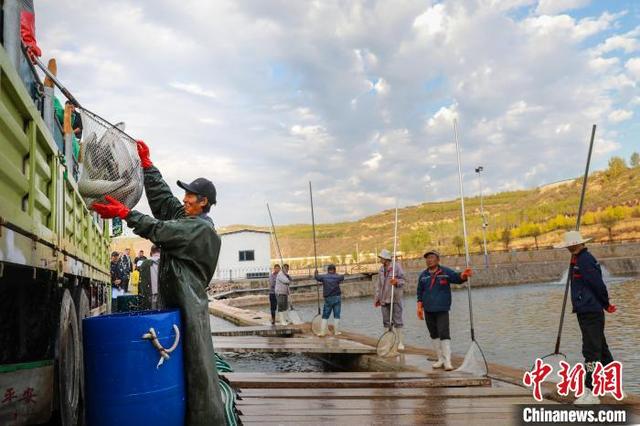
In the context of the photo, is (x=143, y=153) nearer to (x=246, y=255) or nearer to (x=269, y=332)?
(x=269, y=332)

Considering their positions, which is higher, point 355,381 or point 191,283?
point 191,283

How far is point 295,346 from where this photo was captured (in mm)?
10672

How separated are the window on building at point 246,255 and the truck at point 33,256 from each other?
4314cm

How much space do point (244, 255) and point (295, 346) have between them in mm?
37709

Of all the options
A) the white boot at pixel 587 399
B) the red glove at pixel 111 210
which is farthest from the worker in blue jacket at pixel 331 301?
the red glove at pixel 111 210

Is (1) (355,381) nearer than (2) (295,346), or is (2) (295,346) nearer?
(1) (355,381)

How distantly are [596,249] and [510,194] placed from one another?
4281 inches

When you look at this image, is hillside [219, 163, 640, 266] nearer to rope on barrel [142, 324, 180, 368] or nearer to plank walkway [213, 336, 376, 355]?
plank walkway [213, 336, 376, 355]

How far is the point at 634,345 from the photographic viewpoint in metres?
12.2

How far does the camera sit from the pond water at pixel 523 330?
11688 mm

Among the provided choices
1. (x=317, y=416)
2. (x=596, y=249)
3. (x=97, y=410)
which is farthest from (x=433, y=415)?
(x=596, y=249)

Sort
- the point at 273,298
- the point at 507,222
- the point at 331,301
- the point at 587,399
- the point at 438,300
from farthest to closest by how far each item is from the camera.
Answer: the point at 507,222 < the point at 273,298 < the point at 331,301 < the point at 438,300 < the point at 587,399

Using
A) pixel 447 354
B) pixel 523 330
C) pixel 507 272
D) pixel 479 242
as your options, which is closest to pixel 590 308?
pixel 447 354

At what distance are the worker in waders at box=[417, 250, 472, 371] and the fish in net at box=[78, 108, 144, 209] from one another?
5.67 meters
